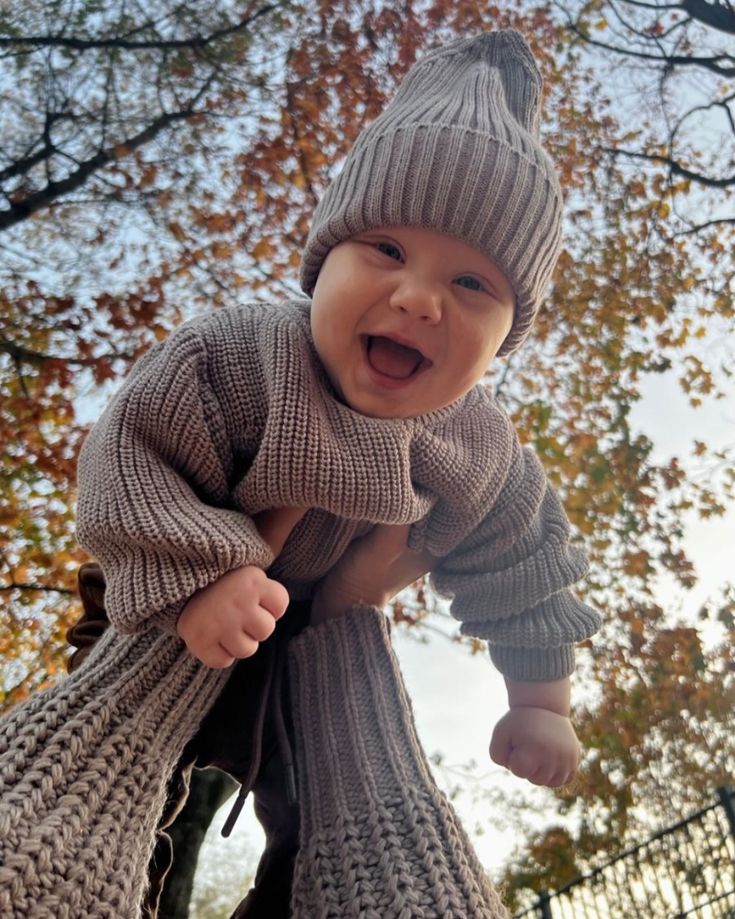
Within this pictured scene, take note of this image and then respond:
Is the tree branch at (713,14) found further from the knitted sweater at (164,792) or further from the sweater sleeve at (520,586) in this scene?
the knitted sweater at (164,792)

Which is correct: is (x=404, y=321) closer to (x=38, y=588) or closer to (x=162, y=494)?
(x=162, y=494)

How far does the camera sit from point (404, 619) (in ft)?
15.1

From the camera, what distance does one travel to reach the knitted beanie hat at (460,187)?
117 centimetres

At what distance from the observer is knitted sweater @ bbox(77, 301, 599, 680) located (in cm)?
100

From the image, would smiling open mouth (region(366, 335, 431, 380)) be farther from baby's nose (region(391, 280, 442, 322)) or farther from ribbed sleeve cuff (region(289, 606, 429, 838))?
ribbed sleeve cuff (region(289, 606, 429, 838))

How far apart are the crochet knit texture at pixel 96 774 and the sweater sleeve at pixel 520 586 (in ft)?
1.73

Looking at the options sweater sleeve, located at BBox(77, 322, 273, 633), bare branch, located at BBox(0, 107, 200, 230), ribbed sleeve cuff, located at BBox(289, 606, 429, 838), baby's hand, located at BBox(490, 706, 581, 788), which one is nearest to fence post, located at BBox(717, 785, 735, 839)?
baby's hand, located at BBox(490, 706, 581, 788)

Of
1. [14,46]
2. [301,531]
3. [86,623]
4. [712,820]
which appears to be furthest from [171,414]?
[712,820]

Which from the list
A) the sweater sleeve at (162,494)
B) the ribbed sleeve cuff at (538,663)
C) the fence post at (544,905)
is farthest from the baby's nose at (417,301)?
the fence post at (544,905)

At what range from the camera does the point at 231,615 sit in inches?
37.5

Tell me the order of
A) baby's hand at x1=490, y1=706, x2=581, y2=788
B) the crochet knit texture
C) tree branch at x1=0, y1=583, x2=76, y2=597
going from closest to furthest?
the crochet knit texture, baby's hand at x1=490, y1=706, x2=581, y2=788, tree branch at x1=0, y1=583, x2=76, y2=597

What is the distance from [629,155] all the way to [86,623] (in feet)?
16.3

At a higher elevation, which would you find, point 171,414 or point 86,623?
point 171,414

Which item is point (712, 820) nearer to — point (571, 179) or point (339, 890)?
point (571, 179)
